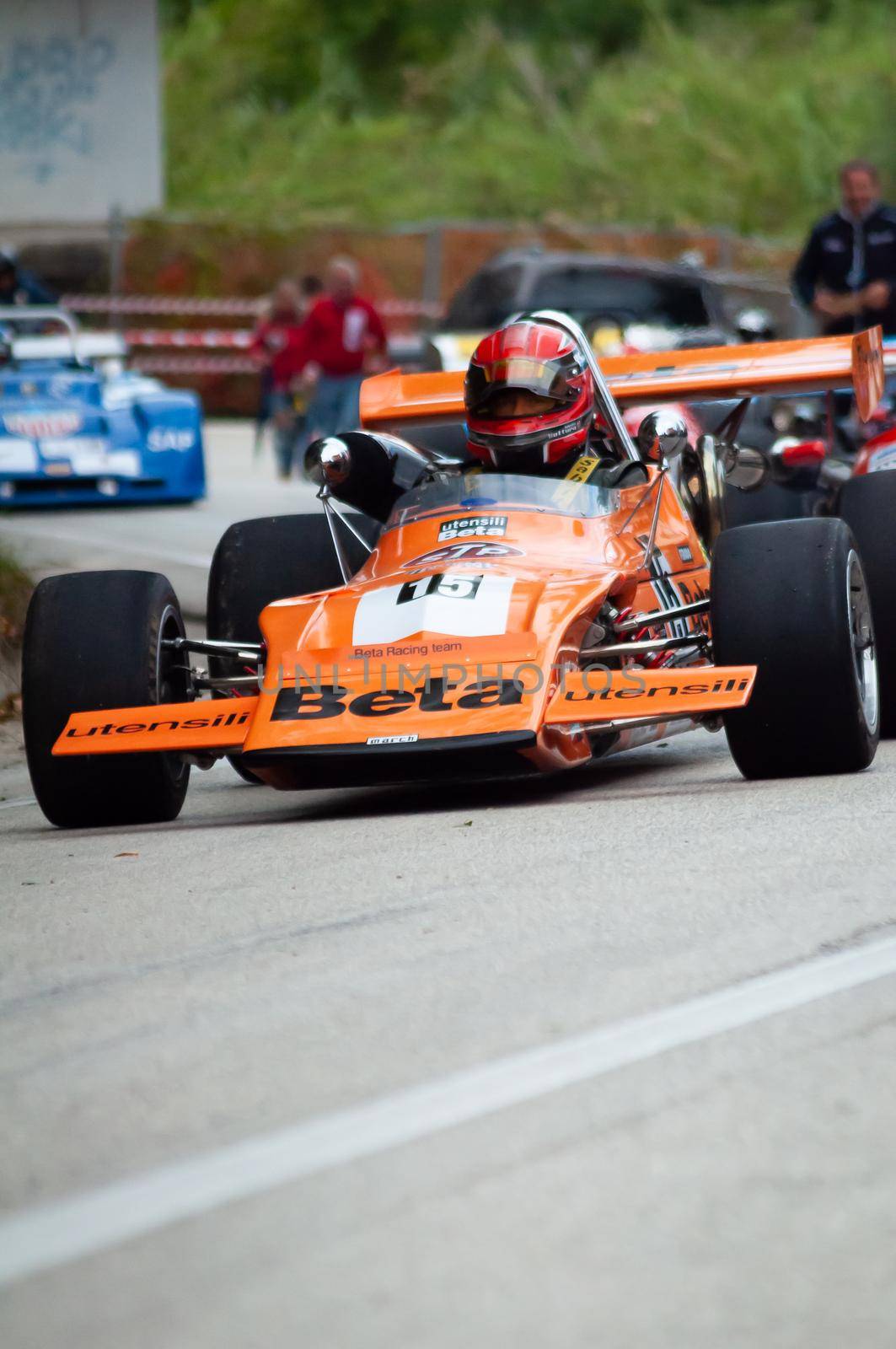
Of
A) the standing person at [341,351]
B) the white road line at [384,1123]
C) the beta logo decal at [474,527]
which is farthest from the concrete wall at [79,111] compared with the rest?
the white road line at [384,1123]

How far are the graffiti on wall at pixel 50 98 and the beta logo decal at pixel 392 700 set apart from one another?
85.7ft

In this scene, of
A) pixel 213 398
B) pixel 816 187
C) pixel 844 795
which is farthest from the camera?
pixel 816 187

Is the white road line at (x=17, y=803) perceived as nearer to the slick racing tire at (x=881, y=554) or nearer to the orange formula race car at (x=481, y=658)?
the orange formula race car at (x=481, y=658)

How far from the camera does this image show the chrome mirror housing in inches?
316

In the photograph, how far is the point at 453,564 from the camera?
7.15m

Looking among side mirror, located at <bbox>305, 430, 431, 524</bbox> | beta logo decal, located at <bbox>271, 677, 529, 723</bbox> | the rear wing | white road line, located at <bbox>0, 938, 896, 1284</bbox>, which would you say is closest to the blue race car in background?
the rear wing

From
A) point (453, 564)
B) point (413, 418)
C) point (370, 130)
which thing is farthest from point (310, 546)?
point (370, 130)

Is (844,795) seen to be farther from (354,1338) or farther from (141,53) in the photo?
(141,53)

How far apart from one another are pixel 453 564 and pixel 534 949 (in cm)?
266

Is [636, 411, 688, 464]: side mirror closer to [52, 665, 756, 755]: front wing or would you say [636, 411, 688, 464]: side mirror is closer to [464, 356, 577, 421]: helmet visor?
[464, 356, 577, 421]: helmet visor

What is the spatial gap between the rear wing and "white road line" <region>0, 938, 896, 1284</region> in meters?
4.42

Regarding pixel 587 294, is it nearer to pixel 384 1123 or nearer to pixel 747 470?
pixel 747 470

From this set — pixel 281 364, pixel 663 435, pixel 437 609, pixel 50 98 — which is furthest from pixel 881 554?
pixel 50 98

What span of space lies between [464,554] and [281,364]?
13.0 m
